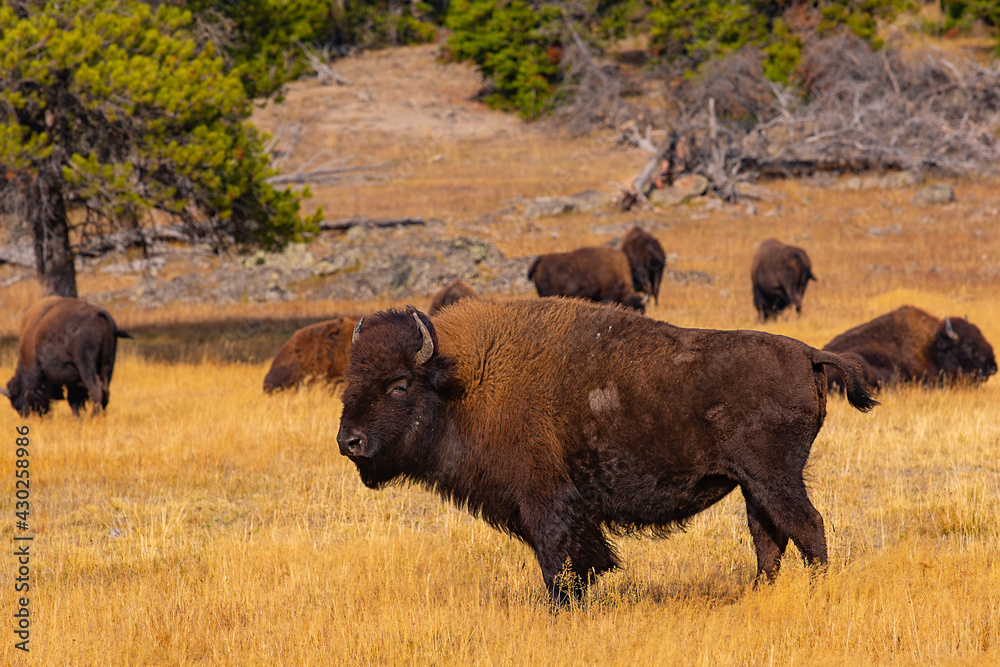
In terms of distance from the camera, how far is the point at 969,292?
856 inches

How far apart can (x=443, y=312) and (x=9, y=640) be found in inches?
121

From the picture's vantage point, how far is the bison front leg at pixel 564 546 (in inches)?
196

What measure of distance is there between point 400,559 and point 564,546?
1.72 metres

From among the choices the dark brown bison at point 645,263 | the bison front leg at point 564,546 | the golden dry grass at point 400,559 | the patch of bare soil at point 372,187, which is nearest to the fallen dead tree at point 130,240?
the patch of bare soil at point 372,187

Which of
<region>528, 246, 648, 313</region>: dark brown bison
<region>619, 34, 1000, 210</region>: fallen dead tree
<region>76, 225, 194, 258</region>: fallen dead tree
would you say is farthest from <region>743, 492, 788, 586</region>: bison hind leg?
<region>619, 34, 1000, 210</region>: fallen dead tree

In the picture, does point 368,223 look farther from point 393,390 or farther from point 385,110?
point 385,110

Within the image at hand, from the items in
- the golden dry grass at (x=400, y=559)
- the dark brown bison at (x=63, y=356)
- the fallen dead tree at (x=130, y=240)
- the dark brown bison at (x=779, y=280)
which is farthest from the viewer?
the dark brown bison at (x=779, y=280)

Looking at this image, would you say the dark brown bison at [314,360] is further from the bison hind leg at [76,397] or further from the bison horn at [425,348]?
the bison horn at [425,348]

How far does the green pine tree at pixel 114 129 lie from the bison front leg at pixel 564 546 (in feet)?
41.0

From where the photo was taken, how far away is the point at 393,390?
16.9ft

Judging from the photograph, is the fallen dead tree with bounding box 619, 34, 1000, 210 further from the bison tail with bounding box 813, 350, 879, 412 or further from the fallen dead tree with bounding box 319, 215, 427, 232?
the bison tail with bounding box 813, 350, 879, 412

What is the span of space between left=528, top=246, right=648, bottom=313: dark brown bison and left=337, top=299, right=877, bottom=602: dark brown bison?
48.1 ft

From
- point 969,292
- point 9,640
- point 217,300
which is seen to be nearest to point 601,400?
point 9,640

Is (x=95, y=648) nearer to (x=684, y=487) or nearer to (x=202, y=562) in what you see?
(x=202, y=562)
